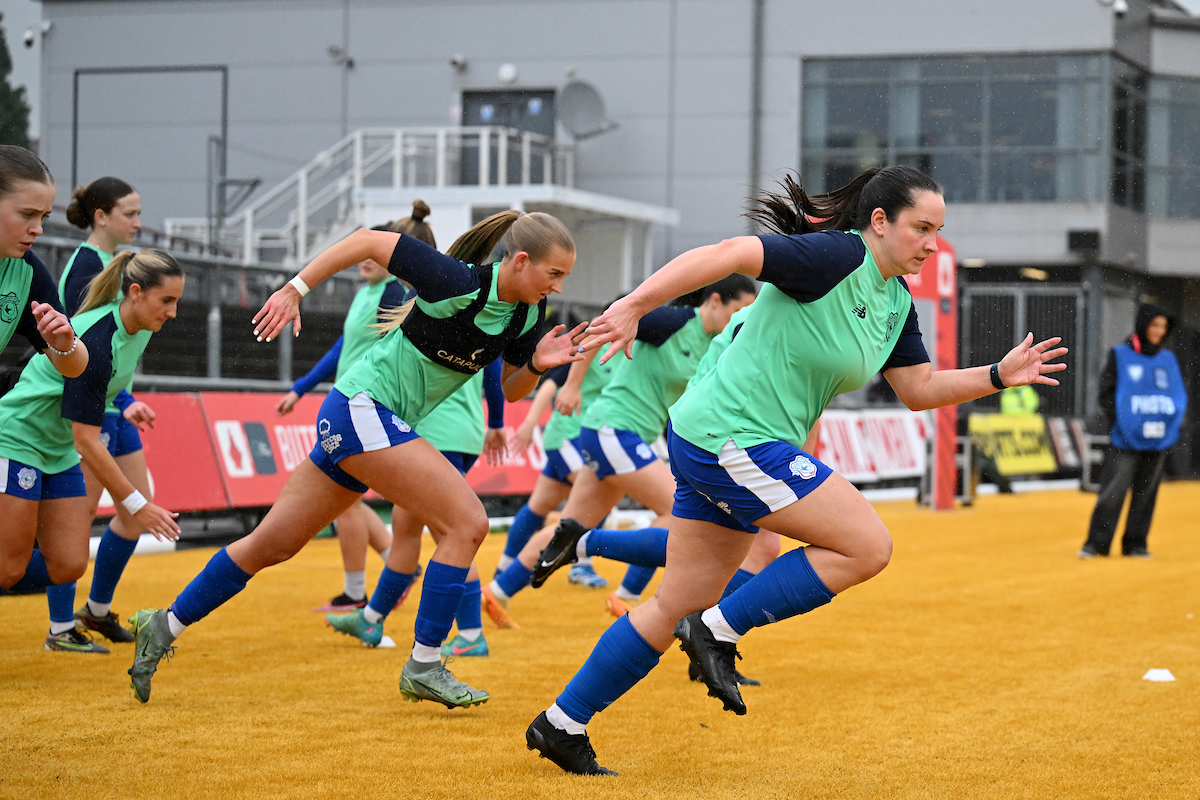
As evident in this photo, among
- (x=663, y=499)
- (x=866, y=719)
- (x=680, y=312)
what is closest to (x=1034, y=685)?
(x=866, y=719)

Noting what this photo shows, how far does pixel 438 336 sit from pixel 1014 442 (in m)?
17.6

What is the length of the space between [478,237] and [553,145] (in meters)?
21.5

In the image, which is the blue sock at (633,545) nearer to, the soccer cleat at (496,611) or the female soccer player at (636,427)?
the female soccer player at (636,427)

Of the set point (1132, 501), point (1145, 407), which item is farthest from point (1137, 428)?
point (1132, 501)

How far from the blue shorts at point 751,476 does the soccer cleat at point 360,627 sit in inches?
→ 111

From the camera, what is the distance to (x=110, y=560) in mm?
5902

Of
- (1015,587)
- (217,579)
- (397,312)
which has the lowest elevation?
(1015,587)

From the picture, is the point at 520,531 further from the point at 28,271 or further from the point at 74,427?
the point at 28,271

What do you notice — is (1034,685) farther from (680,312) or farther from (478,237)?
(478,237)

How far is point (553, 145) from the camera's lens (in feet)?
83.6

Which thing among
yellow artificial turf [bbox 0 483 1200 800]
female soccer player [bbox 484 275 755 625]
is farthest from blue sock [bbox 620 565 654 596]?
female soccer player [bbox 484 275 755 625]

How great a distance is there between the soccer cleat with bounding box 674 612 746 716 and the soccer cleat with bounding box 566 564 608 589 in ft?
17.2

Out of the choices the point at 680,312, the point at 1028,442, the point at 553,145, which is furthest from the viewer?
the point at 553,145

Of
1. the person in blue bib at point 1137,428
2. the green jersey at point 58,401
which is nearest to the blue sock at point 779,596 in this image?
the green jersey at point 58,401
